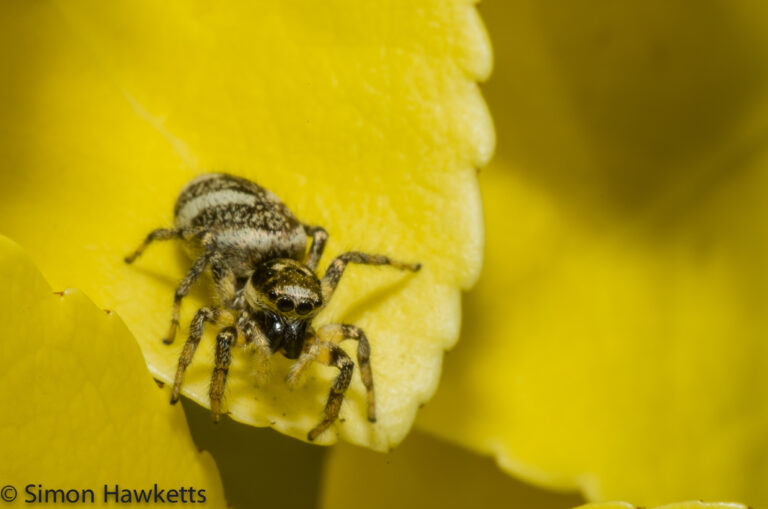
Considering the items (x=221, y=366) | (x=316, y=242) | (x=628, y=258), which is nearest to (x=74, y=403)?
(x=221, y=366)

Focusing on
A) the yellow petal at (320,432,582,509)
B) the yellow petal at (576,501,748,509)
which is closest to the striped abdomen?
the yellow petal at (320,432,582,509)

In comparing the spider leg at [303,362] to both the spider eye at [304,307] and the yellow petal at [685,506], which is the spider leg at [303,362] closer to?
the spider eye at [304,307]

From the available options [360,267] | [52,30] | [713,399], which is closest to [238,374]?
[360,267]

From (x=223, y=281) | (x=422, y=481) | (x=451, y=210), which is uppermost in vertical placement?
(x=451, y=210)

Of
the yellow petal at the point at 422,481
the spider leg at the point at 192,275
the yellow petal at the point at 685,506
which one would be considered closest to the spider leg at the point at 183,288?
the spider leg at the point at 192,275

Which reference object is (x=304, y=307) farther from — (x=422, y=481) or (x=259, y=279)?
(x=422, y=481)
